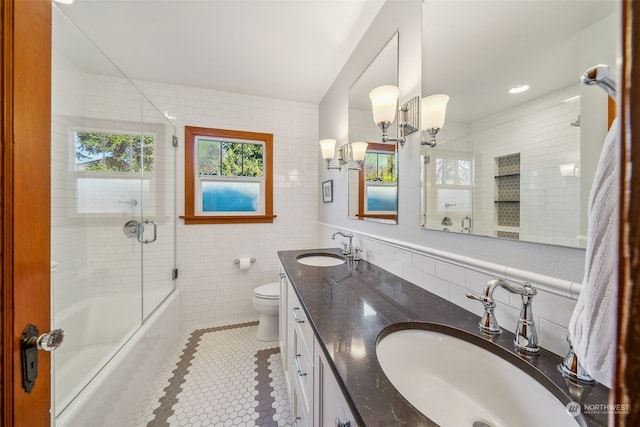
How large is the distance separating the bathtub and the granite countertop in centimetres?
110

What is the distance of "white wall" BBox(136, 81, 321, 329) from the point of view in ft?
7.96

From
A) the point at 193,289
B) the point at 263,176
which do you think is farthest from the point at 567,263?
the point at 193,289

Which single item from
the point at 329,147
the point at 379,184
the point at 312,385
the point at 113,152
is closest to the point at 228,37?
the point at 329,147

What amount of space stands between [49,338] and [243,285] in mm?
2090

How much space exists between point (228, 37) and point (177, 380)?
248cm

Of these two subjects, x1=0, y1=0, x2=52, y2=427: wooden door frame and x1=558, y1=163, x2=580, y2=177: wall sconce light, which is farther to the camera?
x1=558, y1=163, x2=580, y2=177: wall sconce light

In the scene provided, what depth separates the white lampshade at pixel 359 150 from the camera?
175 centimetres

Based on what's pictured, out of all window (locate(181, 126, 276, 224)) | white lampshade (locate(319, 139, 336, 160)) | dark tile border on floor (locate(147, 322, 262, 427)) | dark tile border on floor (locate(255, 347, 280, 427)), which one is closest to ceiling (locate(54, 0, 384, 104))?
window (locate(181, 126, 276, 224))

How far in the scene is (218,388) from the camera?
5.38 feet

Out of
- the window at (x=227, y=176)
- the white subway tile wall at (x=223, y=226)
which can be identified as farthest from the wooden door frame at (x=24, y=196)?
the window at (x=227, y=176)

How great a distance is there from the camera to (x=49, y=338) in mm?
578

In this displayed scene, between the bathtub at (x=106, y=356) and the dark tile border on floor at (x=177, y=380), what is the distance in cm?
15

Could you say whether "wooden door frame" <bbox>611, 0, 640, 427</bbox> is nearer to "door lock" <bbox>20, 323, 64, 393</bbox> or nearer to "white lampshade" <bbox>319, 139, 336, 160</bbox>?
Answer: "door lock" <bbox>20, 323, 64, 393</bbox>

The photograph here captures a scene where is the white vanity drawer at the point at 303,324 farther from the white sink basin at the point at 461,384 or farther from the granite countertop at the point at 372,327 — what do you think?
the white sink basin at the point at 461,384
